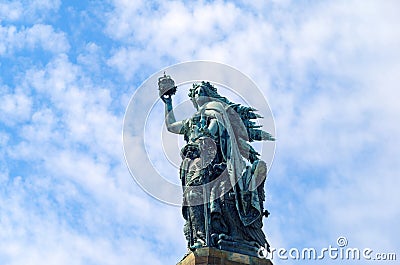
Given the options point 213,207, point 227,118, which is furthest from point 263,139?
point 213,207

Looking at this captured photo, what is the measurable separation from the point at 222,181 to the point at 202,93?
3.89 meters

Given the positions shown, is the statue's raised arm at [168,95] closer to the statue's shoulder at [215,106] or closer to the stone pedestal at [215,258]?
the statue's shoulder at [215,106]

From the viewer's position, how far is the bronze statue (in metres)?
26.6

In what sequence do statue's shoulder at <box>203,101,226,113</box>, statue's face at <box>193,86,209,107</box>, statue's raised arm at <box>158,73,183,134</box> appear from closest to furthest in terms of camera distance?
statue's shoulder at <box>203,101,226,113</box> < statue's face at <box>193,86,209,107</box> < statue's raised arm at <box>158,73,183,134</box>

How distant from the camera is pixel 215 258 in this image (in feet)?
84.1

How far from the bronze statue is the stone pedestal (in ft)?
0.93

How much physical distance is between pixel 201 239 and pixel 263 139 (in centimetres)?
497

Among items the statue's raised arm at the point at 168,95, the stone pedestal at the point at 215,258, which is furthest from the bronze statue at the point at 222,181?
the statue's raised arm at the point at 168,95

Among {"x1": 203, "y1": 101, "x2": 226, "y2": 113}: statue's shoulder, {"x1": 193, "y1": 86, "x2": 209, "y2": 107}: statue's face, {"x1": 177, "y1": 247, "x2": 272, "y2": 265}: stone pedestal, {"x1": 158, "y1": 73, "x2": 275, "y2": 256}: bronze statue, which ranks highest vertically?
{"x1": 193, "y1": 86, "x2": 209, "y2": 107}: statue's face

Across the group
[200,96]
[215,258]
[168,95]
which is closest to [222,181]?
[215,258]

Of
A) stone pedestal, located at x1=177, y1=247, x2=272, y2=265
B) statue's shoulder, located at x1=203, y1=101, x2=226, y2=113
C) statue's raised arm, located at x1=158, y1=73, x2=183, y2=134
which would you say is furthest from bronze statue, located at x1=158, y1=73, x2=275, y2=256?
statue's raised arm, located at x1=158, y1=73, x2=183, y2=134

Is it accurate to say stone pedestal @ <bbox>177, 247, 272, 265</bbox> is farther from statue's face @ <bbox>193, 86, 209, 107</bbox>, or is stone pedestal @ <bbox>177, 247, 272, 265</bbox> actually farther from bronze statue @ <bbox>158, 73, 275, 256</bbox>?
statue's face @ <bbox>193, 86, 209, 107</bbox>

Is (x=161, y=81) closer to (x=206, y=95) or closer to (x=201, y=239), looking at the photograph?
(x=206, y=95)

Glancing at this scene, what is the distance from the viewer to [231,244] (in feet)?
86.3
